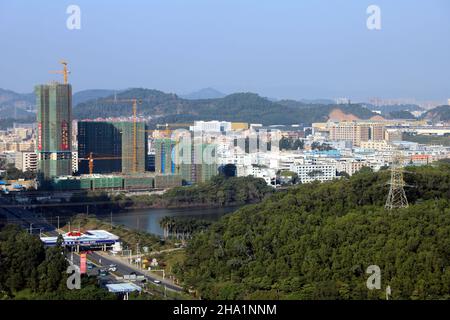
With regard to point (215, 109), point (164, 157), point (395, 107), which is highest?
point (395, 107)

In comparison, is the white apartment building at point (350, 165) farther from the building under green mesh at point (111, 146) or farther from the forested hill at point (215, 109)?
the forested hill at point (215, 109)

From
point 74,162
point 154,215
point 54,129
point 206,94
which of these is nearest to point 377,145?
point 74,162

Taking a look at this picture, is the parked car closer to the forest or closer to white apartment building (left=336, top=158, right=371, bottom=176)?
the forest

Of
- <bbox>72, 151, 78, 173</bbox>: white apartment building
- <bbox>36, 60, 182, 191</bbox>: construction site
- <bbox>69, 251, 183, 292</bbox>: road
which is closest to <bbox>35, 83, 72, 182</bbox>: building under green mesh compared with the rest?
<bbox>36, 60, 182, 191</bbox>: construction site

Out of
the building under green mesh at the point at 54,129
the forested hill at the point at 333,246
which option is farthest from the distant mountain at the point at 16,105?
the forested hill at the point at 333,246

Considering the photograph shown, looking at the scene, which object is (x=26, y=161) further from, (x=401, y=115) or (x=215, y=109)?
(x=401, y=115)
